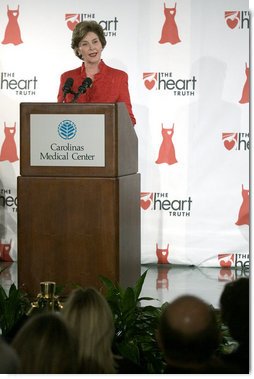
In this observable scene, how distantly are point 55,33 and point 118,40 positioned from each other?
2.08 ft

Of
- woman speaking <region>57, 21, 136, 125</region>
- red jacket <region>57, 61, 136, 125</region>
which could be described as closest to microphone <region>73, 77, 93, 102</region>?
woman speaking <region>57, 21, 136, 125</region>

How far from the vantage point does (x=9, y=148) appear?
7598 millimetres

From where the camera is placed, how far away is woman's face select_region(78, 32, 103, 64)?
5891mm

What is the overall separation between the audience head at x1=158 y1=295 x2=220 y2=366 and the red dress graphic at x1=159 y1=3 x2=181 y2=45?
557 cm

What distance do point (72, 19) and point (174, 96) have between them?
4.16 ft

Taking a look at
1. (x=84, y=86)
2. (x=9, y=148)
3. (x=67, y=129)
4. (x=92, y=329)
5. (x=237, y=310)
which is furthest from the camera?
(x=9, y=148)

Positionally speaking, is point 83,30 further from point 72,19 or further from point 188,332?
point 188,332

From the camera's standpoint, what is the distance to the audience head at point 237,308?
241 cm

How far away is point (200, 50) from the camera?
7.30 m

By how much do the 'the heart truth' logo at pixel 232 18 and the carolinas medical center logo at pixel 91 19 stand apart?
107 cm

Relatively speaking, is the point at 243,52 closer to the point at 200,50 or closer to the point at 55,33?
the point at 200,50

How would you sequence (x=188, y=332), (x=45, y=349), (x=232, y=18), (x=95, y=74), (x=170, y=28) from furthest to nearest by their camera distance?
(x=170, y=28), (x=232, y=18), (x=95, y=74), (x=188, y=332), (x=45, y=349)

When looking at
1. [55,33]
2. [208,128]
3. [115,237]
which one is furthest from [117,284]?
[55,33]

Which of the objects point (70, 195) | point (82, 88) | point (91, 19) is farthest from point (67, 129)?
point (91, 19)
